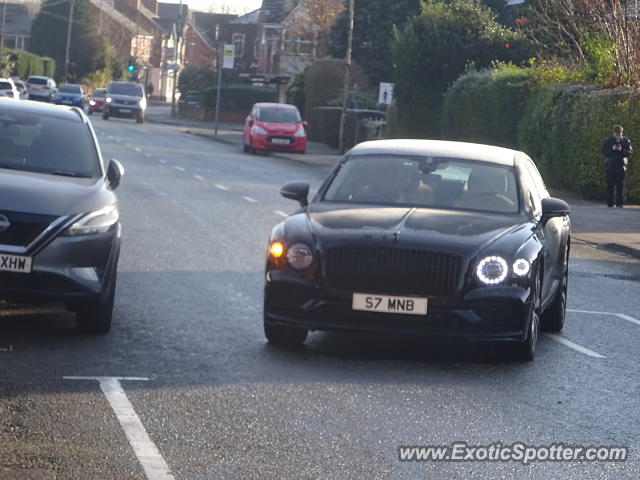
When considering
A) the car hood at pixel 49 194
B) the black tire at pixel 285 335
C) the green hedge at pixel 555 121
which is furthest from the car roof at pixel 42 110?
the green hedge at pixel 555 121

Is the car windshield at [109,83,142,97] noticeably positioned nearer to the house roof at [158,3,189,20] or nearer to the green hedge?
the green hedge

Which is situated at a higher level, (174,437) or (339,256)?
(339,256)

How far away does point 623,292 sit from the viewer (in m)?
15.0

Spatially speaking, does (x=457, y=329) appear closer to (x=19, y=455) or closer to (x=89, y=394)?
(x=89, y=394)

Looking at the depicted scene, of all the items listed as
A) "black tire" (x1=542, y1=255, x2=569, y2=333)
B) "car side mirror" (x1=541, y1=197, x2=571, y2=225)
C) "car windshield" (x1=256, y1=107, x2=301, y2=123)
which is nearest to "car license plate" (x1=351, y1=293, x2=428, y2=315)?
"car side mirror" (x1=541, y1=197, x2=571, y2=225)

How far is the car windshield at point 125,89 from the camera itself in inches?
2731

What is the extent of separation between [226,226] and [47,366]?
11.0 meters

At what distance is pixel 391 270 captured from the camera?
30.7 feet

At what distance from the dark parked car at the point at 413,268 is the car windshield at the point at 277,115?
1424 inches

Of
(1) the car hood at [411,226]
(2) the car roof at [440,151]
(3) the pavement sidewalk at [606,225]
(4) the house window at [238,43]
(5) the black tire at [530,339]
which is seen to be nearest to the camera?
(1) the car hood at [411,226]

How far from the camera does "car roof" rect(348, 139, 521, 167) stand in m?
11.0

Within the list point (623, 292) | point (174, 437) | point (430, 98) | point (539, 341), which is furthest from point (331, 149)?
point (174, 437)

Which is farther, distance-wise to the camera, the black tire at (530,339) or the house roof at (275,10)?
the house roof at (275,10)

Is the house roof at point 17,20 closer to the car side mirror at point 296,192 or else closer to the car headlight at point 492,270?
the car side mirror at point 296,192
